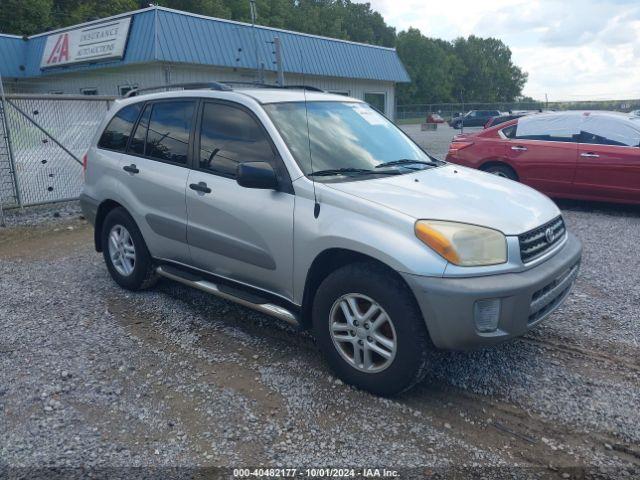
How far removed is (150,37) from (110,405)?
597 inches

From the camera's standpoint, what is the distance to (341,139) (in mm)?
4129

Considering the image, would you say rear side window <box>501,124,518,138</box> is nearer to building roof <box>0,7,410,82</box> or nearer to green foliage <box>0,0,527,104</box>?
building roof <box>0,7,410,82</box>

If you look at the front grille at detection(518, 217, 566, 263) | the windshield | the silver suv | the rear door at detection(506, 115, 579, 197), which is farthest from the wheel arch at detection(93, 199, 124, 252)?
the rear door at detection(506, 115, 579, 197)

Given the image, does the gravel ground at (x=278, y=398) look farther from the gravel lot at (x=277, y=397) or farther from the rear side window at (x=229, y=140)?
the rear side window at (x=229, y=140)

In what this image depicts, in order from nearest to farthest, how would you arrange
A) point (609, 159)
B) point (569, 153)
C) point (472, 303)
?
point (472, 303), point (609, 159), point (569, 153)

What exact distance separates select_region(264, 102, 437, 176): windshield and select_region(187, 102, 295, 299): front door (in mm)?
198

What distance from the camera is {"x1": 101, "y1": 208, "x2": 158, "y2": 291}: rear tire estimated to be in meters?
5.08

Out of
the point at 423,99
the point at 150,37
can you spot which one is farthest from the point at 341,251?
→ the point at 423,99

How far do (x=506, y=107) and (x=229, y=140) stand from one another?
43212 millimetres

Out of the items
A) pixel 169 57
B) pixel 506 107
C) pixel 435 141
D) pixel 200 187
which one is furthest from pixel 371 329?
pixel 506 107

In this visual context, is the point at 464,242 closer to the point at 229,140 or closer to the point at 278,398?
the point at 278,398

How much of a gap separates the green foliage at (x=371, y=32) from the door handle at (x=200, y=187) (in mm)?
32642

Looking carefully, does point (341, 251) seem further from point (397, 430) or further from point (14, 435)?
point (14, 435)

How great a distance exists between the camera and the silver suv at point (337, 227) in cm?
311
